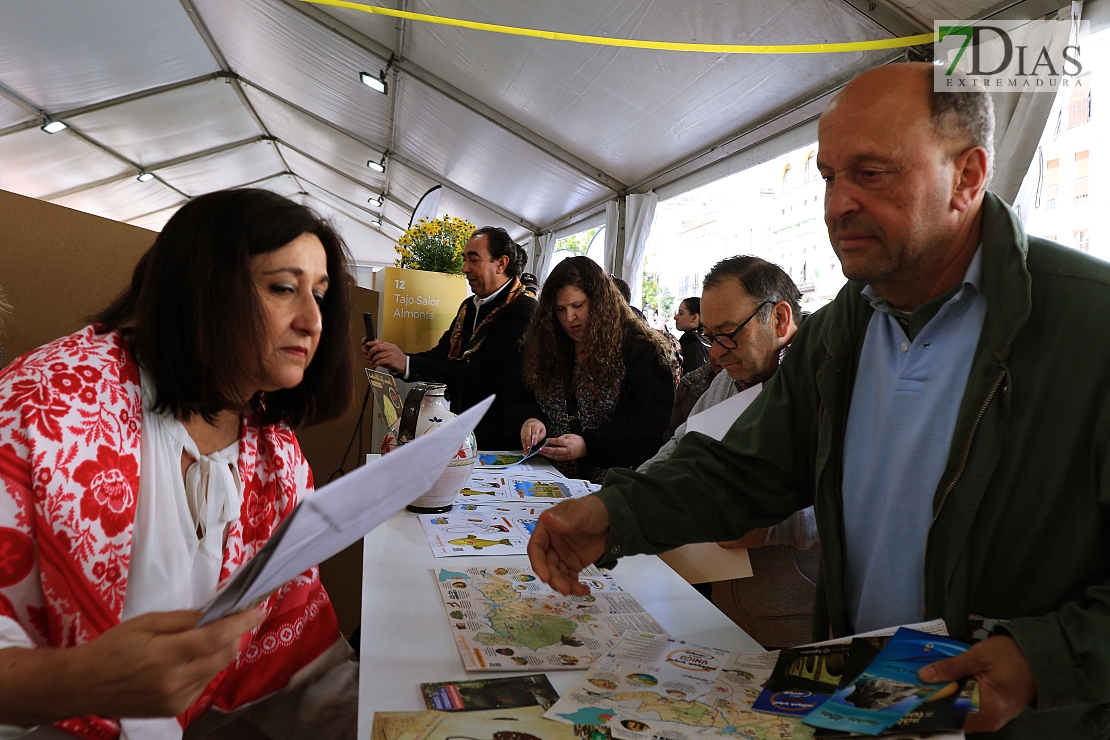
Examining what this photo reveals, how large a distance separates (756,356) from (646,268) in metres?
5.34

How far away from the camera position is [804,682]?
2.91 feet

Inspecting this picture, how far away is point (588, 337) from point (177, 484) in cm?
176

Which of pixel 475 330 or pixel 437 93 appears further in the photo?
pixel 437 93

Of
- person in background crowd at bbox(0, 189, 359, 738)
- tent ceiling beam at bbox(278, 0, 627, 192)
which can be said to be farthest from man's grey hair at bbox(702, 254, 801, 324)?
tent ceiling beam at bbox(278, 0, 627, 192)

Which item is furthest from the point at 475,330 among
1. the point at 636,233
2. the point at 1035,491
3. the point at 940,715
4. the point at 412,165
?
the point at 412,165

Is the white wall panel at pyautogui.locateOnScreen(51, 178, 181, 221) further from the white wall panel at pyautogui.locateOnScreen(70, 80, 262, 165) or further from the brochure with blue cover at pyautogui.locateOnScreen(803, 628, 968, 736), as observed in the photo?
the brochure with blue cover at pyautogui.locateOnScreen(803, 628, 968, 736)

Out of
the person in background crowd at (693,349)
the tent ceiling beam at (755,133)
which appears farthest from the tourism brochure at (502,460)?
the tent ceiling beam at (755,133)

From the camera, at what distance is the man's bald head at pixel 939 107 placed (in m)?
1.08

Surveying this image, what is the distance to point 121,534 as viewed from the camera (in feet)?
3.07

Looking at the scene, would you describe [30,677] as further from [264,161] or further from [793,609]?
[264,161]

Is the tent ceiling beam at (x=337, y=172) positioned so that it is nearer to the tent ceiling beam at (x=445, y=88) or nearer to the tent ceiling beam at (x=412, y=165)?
the tent ceiling beam at (x=412, y=165)

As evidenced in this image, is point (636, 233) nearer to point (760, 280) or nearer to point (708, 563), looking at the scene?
point (760, 280)

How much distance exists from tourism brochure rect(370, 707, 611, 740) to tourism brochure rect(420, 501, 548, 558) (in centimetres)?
60

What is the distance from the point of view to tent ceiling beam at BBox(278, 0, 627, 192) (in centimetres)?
606
